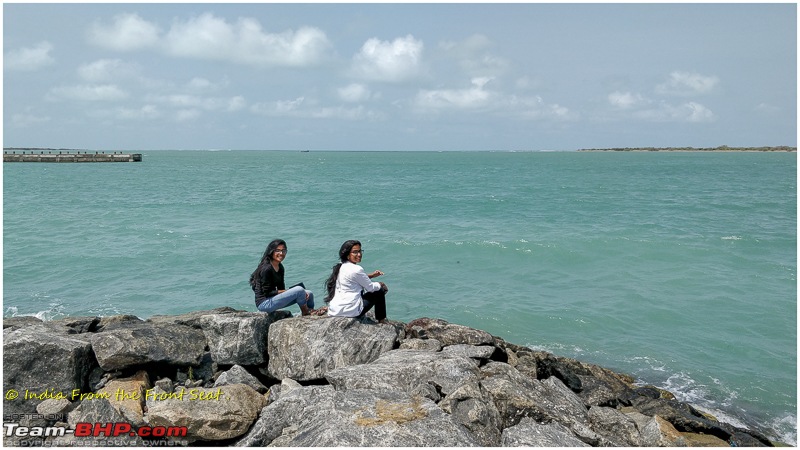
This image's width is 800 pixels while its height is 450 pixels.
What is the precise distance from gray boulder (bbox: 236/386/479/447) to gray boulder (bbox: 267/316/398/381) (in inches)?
40.3

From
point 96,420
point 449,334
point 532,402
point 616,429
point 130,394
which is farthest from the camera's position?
point 449,334

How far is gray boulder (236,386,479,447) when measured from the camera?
20.1 feet

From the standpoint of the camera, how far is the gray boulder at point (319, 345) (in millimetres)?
8594

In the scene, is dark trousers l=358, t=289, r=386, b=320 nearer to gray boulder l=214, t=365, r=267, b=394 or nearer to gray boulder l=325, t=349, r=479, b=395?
gray boulder l=325, t=349, r=479, b=395

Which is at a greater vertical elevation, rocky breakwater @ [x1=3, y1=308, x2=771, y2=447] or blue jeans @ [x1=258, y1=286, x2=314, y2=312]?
blue jeans @ [x1=258, y1=286, x2=314, y2=312]

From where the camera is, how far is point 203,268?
22609mm

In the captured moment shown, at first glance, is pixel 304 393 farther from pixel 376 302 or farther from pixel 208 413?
pixel 376 302

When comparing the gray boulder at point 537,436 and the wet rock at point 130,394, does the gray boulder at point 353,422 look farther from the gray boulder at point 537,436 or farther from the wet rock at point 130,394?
the wet rock at point 130,394

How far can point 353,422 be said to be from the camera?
6.33 metres

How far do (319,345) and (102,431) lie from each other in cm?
314

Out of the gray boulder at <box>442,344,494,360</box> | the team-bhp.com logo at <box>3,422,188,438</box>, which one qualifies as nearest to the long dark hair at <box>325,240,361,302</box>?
the gray boulder at <box>442,344,494,360</box>

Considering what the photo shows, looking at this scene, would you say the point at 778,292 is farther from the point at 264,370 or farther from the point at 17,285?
the point at 17,285

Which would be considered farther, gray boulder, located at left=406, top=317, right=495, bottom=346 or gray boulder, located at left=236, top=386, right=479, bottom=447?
gray boulder, located at left=406, top=317, right=495, bottom=346

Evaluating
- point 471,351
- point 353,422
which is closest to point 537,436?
point 353,422
